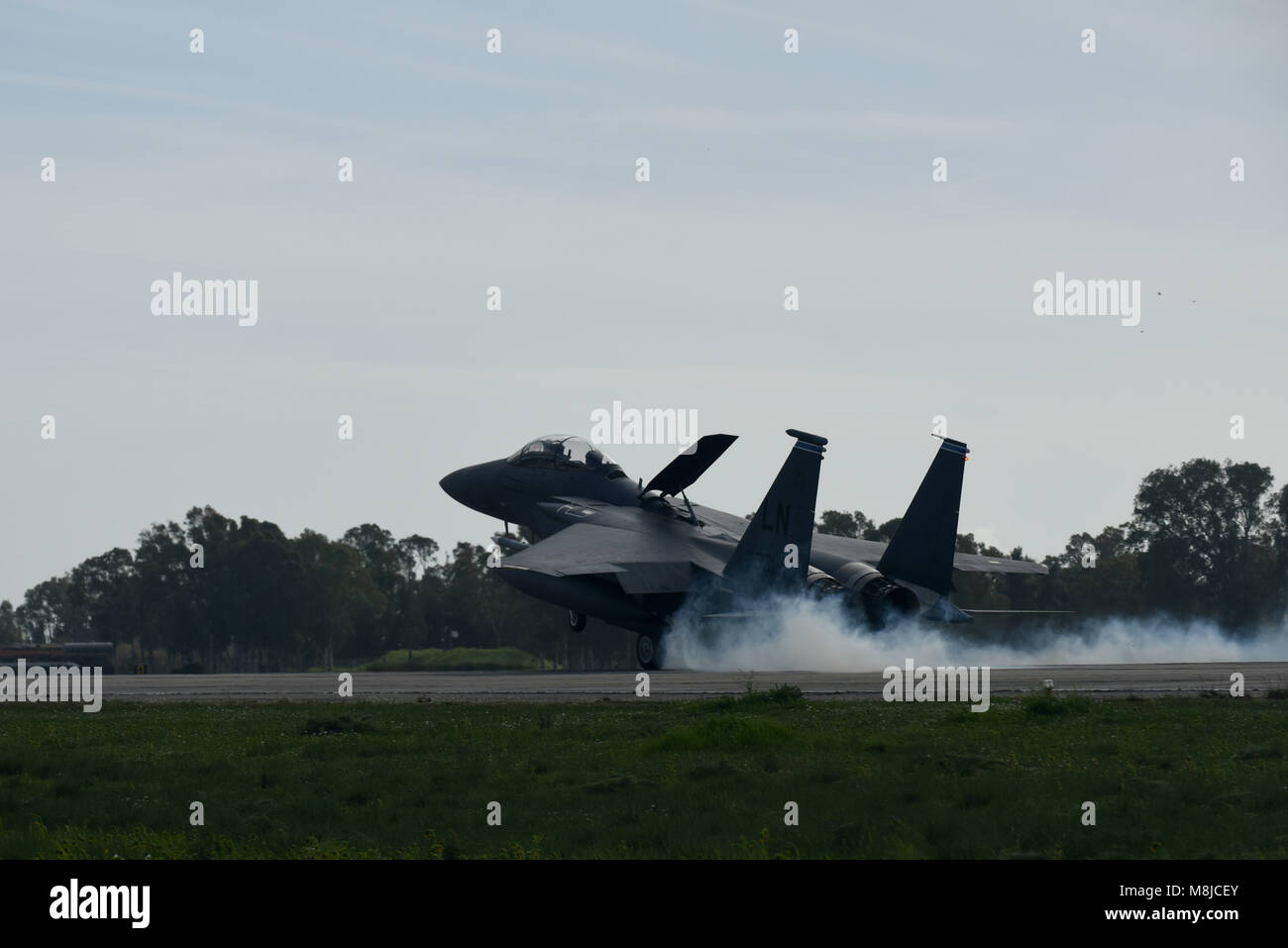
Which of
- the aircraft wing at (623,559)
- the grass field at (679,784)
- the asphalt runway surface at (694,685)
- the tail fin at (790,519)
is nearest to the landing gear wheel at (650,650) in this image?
the asphalt runway surface at (694,685)

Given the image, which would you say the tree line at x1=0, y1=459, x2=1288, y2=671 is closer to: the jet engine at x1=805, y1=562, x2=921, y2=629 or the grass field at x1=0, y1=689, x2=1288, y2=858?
the jet engine at x1=805, y1=562, x2=921, y2=629

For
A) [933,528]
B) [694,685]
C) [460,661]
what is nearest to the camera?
[694,685]

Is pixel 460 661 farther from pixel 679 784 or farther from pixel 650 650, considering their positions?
pixel 679 784

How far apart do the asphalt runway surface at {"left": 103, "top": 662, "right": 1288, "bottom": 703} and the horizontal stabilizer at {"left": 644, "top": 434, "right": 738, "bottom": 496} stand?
22.9 feet

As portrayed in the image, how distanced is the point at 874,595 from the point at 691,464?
27.0 feet

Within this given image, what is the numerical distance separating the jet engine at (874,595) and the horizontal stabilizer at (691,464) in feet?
18.7

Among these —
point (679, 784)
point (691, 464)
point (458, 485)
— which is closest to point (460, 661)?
point (458, 485)

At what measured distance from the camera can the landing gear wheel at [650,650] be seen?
45844 millimetres

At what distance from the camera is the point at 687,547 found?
152 feet

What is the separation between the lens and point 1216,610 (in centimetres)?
8981

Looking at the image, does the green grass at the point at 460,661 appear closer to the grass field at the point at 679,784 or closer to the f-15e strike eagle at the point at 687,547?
the f-15e strike eagle at the point at 687,547

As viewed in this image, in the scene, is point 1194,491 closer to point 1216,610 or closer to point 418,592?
point 1216,610
